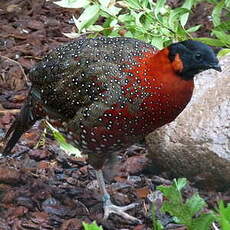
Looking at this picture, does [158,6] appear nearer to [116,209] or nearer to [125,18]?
[125,18]

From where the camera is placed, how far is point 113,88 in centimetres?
385

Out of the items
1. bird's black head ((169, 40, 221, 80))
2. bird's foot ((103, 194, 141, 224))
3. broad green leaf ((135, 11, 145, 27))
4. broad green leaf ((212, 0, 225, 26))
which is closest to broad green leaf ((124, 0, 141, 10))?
broad green leaf ((135, 11, 145, 27))

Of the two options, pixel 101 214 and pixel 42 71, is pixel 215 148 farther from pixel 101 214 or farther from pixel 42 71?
pixel 42 71

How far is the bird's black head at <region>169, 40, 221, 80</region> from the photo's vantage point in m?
3.70

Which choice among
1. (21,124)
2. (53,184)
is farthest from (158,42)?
(53,184)

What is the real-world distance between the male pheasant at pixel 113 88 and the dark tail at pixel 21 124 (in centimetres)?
16

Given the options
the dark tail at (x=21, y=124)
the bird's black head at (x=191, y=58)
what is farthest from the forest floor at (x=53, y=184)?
the bird's black head at (x=191, y=58)

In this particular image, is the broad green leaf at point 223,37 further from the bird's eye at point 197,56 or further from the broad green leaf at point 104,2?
the bird's eye at point 197,56

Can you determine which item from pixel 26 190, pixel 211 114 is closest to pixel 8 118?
pixel 26 190

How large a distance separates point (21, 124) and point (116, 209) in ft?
2.92

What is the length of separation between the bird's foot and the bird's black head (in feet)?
A: 3.49

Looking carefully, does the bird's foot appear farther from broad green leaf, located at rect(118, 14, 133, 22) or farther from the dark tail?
broad green leaf, located at rect(118, 14, 133, 22)

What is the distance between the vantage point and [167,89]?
3.76m

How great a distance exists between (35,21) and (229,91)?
8.57ft
